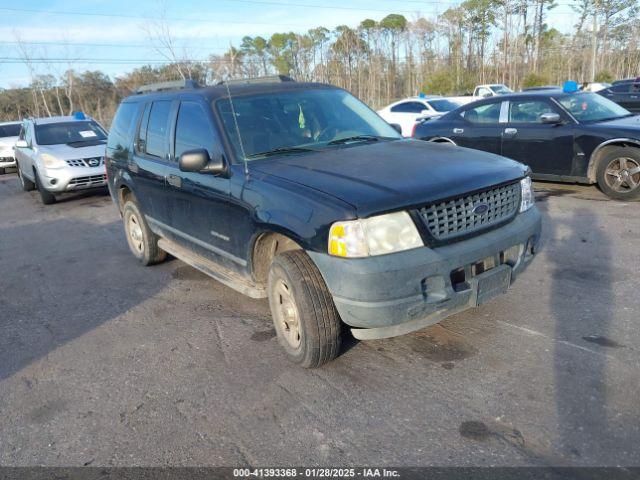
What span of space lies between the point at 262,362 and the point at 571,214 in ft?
16.3

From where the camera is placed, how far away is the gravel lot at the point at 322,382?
2.59m

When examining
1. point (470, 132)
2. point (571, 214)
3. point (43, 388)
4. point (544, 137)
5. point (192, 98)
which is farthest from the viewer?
point (470, 132)

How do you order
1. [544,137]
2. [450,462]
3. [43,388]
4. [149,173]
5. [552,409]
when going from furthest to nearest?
1. [544,137]
2. [149,173]
3. [43,388]
4. [552,409]
5. [450,462]

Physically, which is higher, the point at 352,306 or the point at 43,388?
the point at 352,306

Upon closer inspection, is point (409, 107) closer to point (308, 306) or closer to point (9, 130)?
point (9, 130)

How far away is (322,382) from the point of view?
3189 mm

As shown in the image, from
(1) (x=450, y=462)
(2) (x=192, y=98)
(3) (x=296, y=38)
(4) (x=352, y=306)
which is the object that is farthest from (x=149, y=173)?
(3) (x=296, y=38)

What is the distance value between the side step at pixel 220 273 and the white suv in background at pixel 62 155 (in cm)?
604

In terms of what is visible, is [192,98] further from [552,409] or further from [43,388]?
[552,409]

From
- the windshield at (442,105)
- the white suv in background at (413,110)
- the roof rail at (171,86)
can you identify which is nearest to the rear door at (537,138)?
the roof rail at (171,86)

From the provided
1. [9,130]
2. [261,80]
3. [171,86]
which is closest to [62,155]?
[171,86]

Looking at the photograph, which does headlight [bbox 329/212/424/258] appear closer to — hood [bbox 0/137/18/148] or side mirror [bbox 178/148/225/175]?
side mirror [bbox 178/148/225/175]

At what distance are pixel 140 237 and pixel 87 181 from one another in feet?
17.1

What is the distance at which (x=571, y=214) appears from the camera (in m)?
6.66
